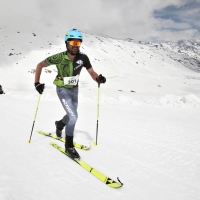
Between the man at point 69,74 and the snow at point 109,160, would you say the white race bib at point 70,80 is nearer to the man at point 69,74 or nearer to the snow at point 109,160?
the man at point 69,74

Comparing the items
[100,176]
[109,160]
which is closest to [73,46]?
[109,160]

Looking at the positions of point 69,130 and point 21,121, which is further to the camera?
point 21,121

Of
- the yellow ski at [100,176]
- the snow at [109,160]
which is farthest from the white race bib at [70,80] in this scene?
the yellow ski at [100,176]

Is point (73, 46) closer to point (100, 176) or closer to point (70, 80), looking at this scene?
point (70, 80)

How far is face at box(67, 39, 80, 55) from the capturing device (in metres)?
4.68

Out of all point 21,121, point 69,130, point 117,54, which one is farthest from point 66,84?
point 117,54

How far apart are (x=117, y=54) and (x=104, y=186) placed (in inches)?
3075

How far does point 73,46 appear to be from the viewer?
4.74 metres

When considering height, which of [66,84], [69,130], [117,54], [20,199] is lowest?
[20,199]

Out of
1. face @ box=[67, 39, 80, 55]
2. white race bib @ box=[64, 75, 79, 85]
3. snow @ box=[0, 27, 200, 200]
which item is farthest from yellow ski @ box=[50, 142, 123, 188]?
face @ box=[67, 39, 80, 55]

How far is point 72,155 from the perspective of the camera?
4.66 m

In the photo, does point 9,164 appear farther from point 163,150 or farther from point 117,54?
point 117,54

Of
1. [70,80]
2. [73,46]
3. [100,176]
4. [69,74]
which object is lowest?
[100,176]

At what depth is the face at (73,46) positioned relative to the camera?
4.68 meters
